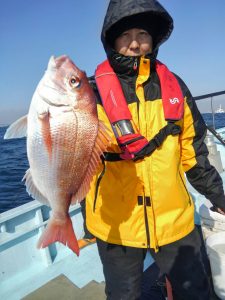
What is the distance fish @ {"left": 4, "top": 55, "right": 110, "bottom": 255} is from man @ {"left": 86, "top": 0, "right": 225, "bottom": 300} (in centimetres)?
48

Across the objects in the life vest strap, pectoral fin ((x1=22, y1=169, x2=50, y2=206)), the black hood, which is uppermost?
the black hood

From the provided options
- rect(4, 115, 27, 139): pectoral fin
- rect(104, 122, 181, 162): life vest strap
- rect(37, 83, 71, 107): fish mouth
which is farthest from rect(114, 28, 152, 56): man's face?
rect(4, 115, 27, 139): pectoral fin

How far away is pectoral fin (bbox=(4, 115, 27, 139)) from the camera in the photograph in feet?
6.03

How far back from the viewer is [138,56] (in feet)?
8.08

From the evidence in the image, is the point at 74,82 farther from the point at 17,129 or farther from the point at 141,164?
the point at 141,164

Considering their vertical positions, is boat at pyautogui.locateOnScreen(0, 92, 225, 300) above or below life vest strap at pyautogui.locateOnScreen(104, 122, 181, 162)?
below

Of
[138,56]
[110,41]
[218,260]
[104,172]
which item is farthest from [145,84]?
[218,260]

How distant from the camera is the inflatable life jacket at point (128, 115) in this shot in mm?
2287

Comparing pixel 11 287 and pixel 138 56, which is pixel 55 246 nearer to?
pixel 11 287

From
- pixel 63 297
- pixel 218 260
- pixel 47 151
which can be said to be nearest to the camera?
pixel 47 151

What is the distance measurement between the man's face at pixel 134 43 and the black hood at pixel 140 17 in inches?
4.4

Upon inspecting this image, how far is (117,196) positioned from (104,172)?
8.5 inches

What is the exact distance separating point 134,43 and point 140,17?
40 cm

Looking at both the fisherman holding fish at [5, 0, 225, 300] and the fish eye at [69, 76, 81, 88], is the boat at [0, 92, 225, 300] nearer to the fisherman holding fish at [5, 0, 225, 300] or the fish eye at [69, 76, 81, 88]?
the fisherman holding fish at [5, 0, 225, 300]
